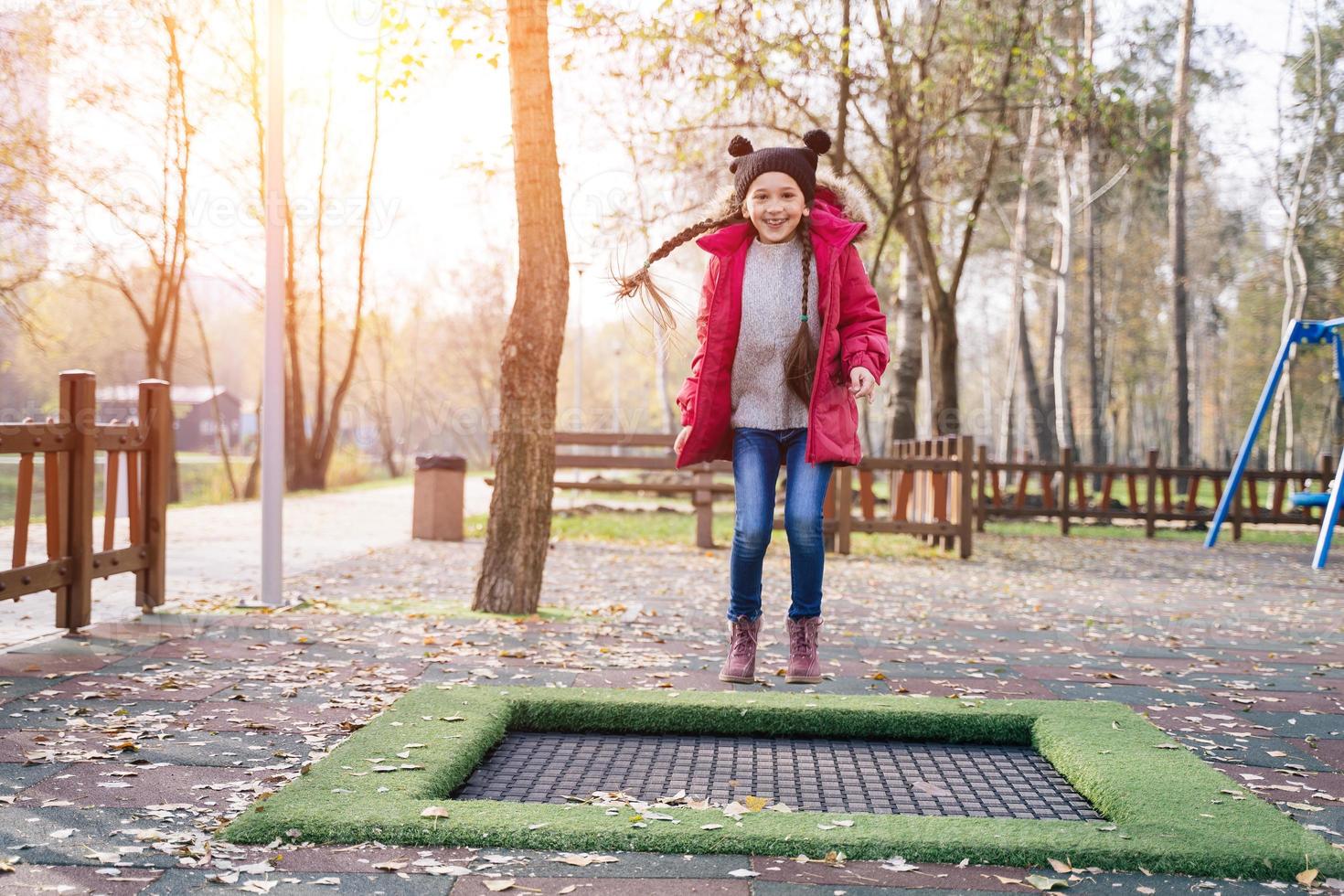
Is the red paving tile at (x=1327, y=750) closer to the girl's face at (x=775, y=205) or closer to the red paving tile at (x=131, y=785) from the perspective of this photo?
the girl's face at (x=775, y=205)

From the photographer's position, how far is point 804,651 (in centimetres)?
455

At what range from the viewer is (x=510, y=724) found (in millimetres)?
4020

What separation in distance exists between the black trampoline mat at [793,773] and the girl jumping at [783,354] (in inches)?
30.1

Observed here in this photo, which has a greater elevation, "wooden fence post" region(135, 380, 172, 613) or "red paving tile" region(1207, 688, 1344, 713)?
"wooden fence post" region(135, 380, 172, 613)

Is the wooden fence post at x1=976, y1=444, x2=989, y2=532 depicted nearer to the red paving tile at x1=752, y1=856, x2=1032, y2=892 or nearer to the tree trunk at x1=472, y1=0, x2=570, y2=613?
the tree trunk at x1=472, y1=0, x2=570, y2=613

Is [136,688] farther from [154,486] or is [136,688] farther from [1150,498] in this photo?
[1150,498]

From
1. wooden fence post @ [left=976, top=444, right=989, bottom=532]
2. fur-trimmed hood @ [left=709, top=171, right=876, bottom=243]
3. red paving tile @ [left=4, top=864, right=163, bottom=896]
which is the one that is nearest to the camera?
red paving tile @ [left=4, top=864, right=163, bottom=896]

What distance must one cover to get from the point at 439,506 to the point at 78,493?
22.9ft

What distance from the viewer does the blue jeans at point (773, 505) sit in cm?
430

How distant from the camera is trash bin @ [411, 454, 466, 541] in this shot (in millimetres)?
12547

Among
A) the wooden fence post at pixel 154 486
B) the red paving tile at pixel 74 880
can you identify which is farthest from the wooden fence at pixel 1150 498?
the red paving tile at pixel 74 880

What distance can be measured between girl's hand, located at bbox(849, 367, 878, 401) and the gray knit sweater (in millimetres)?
267

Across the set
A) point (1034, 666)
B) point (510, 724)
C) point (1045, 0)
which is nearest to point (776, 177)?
point (510, 724)

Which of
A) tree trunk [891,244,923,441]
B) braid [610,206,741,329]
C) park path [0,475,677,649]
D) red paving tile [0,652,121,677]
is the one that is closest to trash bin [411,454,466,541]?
park path [0,475,677,649]
